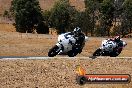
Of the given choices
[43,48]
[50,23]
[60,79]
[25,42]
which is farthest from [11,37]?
[60,79]

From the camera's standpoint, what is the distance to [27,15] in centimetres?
7612

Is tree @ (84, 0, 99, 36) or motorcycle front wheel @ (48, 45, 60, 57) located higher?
motorcycle front wheel @ (48, 45, 60, 57)

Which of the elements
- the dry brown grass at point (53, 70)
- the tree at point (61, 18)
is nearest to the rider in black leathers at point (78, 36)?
the dry brown grass at point (53, 70)

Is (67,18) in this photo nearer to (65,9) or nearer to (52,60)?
(65,9)

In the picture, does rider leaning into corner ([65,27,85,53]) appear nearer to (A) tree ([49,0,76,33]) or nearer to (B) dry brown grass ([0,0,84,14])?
(A) tree ([49,0,76,33])

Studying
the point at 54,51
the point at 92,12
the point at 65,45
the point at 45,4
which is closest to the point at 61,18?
the point at 92,12

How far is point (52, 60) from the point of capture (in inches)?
1056

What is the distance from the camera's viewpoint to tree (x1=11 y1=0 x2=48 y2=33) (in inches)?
2997

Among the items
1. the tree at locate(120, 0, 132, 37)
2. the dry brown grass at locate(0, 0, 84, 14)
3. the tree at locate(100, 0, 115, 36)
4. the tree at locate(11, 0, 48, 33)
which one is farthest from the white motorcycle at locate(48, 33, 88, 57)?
the dry brown grass at locate(0, 0, 84, 14)

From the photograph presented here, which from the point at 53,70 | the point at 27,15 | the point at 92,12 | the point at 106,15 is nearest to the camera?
the point at 53,70

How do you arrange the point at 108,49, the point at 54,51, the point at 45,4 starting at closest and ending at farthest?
the point at 54,51 → the point at 108,49 → the point at 45,4

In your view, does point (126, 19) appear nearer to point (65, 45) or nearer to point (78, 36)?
point (78, 36)

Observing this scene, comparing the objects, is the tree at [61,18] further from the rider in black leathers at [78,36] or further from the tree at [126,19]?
the rider in black leathers at [78,36]

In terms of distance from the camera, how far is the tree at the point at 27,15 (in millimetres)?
76125
